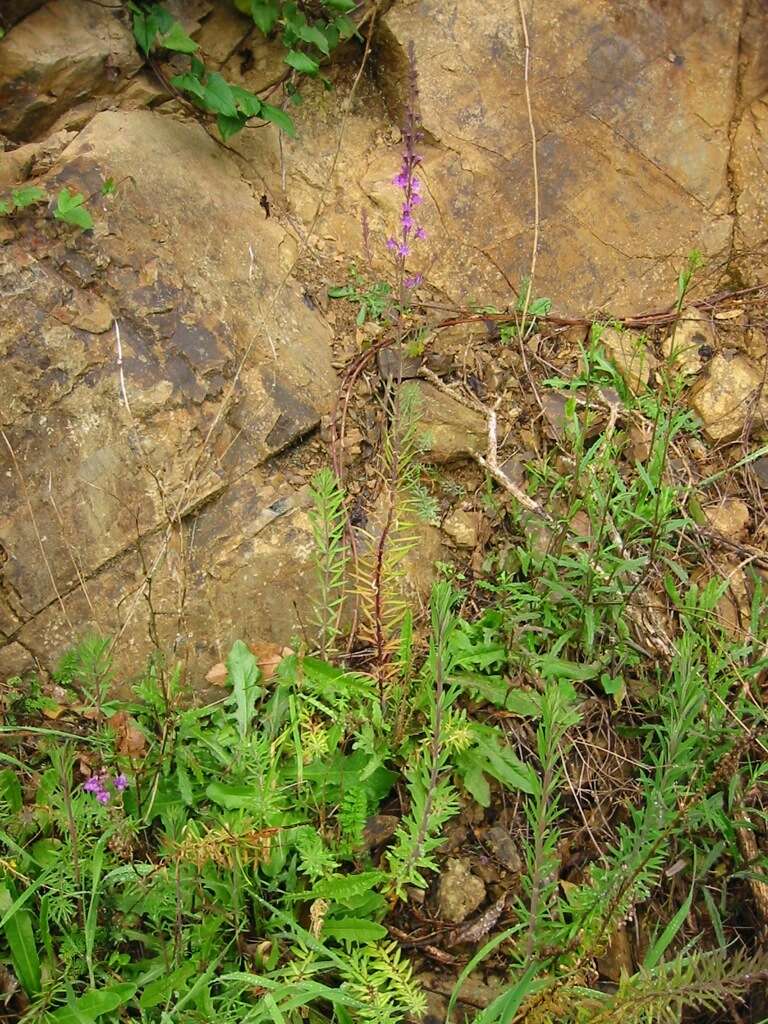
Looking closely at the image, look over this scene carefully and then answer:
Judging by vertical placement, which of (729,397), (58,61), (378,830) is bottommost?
(729,397)

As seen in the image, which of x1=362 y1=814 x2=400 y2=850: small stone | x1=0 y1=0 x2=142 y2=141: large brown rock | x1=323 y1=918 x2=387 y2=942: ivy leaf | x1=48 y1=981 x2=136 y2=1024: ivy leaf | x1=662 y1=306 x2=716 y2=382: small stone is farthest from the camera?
x1=662 y1=306 x2=716 y2=382: small stone

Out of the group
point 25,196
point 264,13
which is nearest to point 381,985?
point 25,196

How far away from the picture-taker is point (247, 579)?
9.34 feet

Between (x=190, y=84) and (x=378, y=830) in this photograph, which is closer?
(x=378, y=830)

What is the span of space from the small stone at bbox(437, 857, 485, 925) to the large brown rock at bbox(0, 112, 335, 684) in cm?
86

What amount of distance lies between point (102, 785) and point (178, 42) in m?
2.41

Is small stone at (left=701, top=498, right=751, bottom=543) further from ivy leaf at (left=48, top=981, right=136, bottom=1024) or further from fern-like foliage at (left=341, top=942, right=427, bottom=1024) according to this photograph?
ivy leaf at (left=48, top=981, right=136, bottom=1024)

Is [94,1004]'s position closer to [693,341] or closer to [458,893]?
[458,893]

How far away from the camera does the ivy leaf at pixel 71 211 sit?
2832 mm

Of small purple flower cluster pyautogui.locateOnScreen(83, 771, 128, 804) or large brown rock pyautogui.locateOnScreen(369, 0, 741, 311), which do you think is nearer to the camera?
small purple flower cluster pyautogui.locateOnScreen(83, 771, 128, 804)

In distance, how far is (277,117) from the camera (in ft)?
10.5

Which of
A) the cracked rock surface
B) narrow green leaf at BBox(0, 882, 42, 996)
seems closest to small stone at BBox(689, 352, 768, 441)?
the cracked rock surface

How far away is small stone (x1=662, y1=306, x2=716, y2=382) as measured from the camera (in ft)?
11.5

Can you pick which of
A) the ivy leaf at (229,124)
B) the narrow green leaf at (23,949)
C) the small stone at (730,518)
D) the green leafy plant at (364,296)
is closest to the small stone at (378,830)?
the narrow green leaf at (23,949)
